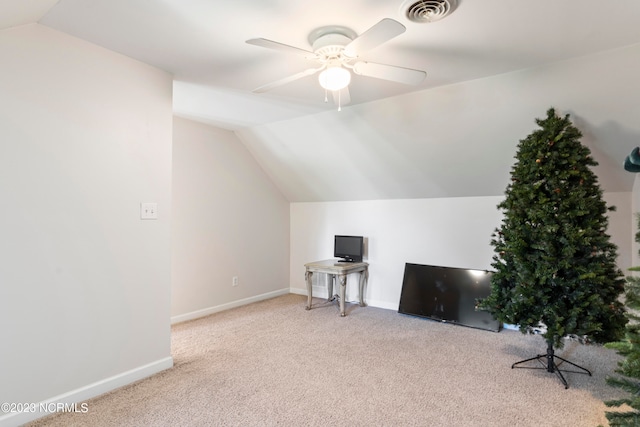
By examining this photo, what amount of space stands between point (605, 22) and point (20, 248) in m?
3.56

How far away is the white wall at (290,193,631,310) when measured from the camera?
3836 millimetres

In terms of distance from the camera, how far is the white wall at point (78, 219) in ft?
6.43

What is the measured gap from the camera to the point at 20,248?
197 centimetres

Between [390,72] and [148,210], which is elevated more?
[390,72]

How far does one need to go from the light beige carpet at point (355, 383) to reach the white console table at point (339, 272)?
583 mm

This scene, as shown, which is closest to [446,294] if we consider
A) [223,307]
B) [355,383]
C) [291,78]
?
[355,383]

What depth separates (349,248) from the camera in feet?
15.1

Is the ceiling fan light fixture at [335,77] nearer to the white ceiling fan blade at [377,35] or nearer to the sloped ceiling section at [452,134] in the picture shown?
the white ceiling fan blade at [377,35]

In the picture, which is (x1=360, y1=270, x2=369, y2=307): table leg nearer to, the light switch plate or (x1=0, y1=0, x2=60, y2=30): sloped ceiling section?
the light switch plate

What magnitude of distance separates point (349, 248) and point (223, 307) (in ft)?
5.83

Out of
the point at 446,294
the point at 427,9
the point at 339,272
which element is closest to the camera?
the point at 427,9

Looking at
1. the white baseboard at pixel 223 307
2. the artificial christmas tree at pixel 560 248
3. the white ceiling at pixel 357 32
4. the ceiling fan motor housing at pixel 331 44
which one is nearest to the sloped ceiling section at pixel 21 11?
the white ceiling at pixel 357 32

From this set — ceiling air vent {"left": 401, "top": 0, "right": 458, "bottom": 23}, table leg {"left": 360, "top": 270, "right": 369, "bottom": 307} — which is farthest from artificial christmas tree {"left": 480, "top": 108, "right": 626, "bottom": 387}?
table leg {"left": 360, "top": 270, "right": 369, "bottom": 307}

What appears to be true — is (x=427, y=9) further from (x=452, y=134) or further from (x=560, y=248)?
(x=560, y=248)
